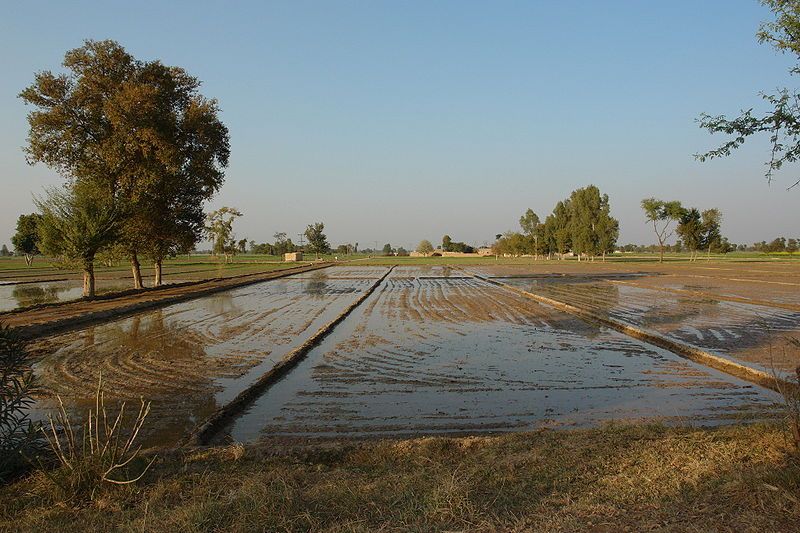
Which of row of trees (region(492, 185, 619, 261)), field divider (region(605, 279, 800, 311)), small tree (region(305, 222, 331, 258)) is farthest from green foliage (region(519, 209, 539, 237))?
field divider (region(605, 279, 800, 311))

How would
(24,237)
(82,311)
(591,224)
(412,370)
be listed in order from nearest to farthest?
(412,370)
(82,311)
(24,237)
(591,224)

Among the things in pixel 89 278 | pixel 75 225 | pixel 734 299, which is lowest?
pixel 734 299

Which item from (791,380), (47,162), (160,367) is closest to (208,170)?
(47,162)

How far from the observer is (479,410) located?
22.6ft

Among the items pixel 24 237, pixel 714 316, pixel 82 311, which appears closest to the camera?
pixel 714 316

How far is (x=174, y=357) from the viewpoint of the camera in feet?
34.6

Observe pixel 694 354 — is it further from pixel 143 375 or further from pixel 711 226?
pixel 711 226

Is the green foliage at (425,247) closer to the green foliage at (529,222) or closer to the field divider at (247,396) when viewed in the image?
the green foliage at (529,222)

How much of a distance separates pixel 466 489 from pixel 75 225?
21.7 metres

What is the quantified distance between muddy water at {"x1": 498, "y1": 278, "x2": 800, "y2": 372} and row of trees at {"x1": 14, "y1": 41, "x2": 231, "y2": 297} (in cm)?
1837

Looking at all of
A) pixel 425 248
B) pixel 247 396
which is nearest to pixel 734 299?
pixel 247 396

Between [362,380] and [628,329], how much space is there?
8.13m

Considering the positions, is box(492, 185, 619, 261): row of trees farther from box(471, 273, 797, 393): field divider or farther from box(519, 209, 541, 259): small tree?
box(471, 273, 797, 393): field divider

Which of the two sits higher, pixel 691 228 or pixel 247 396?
pixel 691 228
